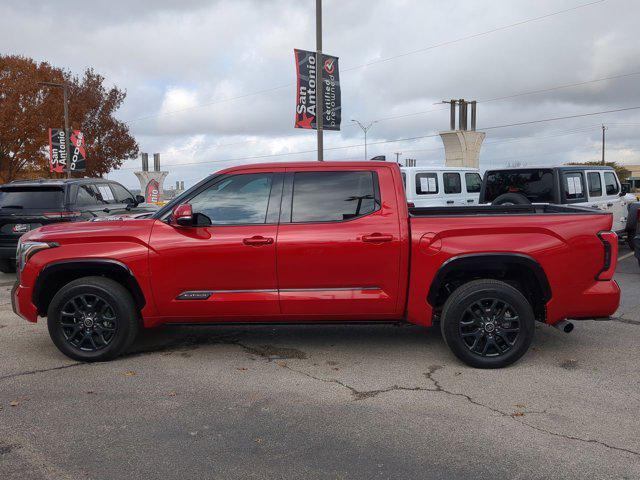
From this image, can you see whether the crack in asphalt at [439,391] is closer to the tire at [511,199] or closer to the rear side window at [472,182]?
the tire at [511,199]

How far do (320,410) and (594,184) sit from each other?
9.57 m

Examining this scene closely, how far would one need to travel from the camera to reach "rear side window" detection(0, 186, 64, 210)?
9688 mm

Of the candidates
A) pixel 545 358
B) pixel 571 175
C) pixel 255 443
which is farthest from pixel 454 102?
pixel 255 443

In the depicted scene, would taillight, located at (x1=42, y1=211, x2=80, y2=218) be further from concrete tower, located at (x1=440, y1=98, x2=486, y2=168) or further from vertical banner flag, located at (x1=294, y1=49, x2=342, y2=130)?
concrete tower, located at (x1=440, y1=98, x2=486, y2=168)

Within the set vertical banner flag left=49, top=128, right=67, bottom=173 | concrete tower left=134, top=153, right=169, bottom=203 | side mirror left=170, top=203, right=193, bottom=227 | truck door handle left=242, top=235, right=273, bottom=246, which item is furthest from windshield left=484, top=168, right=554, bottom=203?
concrete tower left=134, top=153, right=169, bottom=203

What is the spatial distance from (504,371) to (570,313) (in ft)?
2.52

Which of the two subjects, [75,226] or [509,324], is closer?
[509,324]

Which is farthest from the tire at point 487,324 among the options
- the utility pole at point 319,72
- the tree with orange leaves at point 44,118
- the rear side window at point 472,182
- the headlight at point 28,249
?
the tree with orange leaves at point 44,118

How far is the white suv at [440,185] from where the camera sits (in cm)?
1396

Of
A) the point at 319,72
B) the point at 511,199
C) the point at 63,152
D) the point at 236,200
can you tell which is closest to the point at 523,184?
the point at 511,199

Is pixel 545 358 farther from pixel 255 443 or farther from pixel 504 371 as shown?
pixel 255 443

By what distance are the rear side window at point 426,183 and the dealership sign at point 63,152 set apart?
22088 mm

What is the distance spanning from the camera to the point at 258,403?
4.16 m

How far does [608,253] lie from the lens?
4.77 metres
